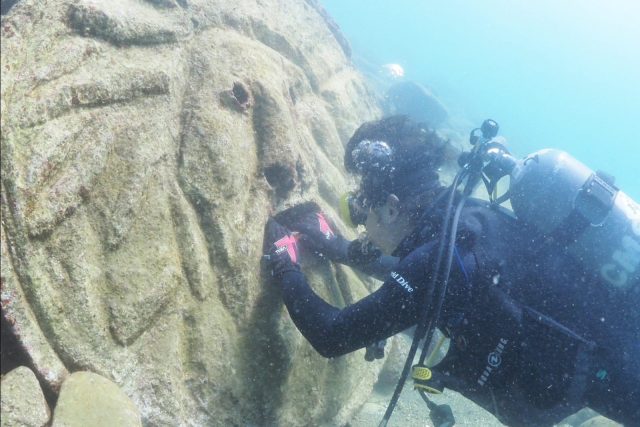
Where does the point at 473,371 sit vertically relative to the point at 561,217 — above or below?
below

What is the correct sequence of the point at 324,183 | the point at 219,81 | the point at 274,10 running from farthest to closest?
the point at 274,10
the point at 324,183
the point at 219,81

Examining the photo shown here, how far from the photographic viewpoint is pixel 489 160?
148 inches

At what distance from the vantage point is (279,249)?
13.3 ft

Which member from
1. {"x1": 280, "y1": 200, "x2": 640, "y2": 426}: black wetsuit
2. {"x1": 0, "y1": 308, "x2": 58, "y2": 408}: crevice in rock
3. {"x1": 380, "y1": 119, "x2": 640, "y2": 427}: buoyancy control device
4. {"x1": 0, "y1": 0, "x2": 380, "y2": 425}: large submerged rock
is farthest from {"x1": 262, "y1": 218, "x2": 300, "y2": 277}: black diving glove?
{"x1": 0, "y1": 308, "x2": 58, "y2": 408}: crevice in rock

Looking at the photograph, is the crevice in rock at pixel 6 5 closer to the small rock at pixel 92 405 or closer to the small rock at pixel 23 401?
the small rock at pixel 23 401

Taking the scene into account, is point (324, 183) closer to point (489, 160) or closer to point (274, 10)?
point (489, 160)

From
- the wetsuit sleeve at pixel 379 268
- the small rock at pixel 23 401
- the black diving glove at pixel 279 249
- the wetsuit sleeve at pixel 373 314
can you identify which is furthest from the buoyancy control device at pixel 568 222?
the small rock at pixel 23 401

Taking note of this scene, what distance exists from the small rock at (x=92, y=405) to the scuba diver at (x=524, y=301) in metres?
1.41

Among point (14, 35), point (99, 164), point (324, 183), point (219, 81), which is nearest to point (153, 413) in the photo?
point (99, 164)

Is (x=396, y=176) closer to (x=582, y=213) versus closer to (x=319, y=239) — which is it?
(x=319, y=239)

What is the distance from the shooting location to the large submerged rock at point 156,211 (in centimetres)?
260

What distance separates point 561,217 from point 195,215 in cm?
304

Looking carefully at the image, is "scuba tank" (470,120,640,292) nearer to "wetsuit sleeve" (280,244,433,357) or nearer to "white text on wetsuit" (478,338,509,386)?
"white text on wetsuit" (478,338,509,386)

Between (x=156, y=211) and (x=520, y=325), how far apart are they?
2.94 meters
